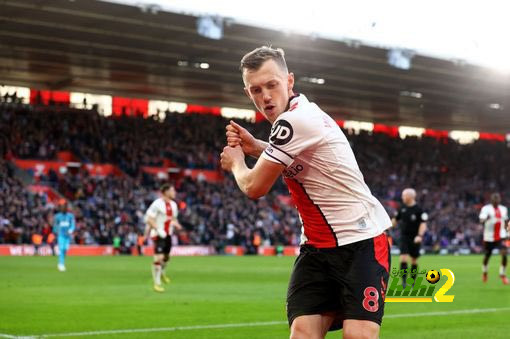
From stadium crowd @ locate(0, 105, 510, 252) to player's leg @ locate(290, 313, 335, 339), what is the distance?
34262 millimetres

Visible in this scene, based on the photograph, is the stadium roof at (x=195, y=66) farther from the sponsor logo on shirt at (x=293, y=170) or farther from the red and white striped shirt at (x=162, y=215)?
the sponsor logo on shirt at (x=293, y=170)

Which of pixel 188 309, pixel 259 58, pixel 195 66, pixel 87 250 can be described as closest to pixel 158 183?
pixel 195 66

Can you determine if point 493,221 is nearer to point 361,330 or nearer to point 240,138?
point 240,138

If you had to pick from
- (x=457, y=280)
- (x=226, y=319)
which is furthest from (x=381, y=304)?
(x=457, y=280)

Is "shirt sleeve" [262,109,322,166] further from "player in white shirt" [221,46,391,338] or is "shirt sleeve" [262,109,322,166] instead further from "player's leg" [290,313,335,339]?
"player's leg" [290,313,335,339]

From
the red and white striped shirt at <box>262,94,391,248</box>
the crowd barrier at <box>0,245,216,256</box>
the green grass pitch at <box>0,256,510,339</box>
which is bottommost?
the crowd barrier at <box>0,245,216,256</box>

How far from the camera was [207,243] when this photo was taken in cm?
4494

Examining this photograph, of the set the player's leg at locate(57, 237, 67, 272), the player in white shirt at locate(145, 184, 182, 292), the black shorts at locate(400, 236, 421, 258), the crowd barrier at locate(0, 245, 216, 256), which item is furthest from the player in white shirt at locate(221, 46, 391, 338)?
the crowd barrier at locate(0, 245, 216, 256)

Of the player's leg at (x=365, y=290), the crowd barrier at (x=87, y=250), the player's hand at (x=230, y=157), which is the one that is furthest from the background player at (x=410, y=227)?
the crowd barrier at (x=87, y=250)

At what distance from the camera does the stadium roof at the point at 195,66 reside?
35.3m

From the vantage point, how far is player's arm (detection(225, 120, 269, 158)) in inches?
219

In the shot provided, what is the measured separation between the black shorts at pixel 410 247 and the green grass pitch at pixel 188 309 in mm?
1279

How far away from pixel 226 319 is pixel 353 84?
37685 millimetres

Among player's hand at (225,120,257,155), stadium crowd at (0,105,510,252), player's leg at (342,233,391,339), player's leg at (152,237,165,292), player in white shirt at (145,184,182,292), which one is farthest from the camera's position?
stadium crowd at (0,105,510,252)
